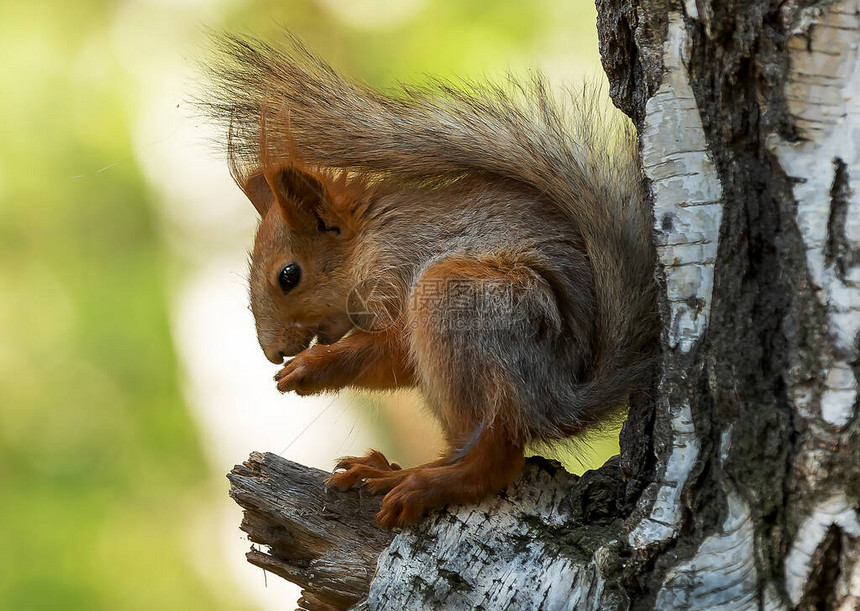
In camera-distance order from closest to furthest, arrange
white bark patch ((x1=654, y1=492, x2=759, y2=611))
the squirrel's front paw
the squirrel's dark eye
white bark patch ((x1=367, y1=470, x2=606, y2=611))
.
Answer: white bark patch ((x1=654, y1=492, x2=759, y2=611))
white bark patch ((x1=367, y1=470, x2=606, y2=611))
the squirrel's front paw
the squirrel's dark eye

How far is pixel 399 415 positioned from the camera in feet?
11.4

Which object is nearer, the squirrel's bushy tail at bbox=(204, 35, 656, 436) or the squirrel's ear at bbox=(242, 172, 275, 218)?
the squirrel's bushy tail at bbox=(204, 35, 656, 436)

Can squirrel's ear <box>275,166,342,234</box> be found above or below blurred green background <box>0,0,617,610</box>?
below

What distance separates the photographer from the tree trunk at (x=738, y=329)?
1.18m

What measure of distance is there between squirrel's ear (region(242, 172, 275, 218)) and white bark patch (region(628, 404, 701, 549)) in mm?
1437

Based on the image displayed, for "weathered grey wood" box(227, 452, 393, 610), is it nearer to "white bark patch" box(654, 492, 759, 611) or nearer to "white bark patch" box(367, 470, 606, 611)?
"white bark patch" box(367, 470, 606, 611)

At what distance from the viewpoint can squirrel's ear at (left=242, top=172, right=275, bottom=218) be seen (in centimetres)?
244

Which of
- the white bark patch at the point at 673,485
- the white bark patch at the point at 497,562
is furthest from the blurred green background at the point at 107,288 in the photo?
the white bark patch at the point at 673,485

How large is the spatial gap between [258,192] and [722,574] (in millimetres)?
1671

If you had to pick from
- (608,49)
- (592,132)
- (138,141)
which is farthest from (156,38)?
(608,49)

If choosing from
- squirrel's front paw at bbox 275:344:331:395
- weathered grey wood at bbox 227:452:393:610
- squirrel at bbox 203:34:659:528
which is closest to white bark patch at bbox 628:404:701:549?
squirrel at bbox 203:34:659:528

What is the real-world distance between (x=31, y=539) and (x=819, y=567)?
175 inches

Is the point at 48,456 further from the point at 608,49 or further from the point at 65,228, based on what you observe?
the point at 608,49

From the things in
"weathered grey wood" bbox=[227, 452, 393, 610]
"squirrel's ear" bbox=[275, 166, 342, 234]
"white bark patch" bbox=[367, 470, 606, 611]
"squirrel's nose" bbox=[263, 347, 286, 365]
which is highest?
"squirrel's ear" bbox=[275, 166, 342, 234]
